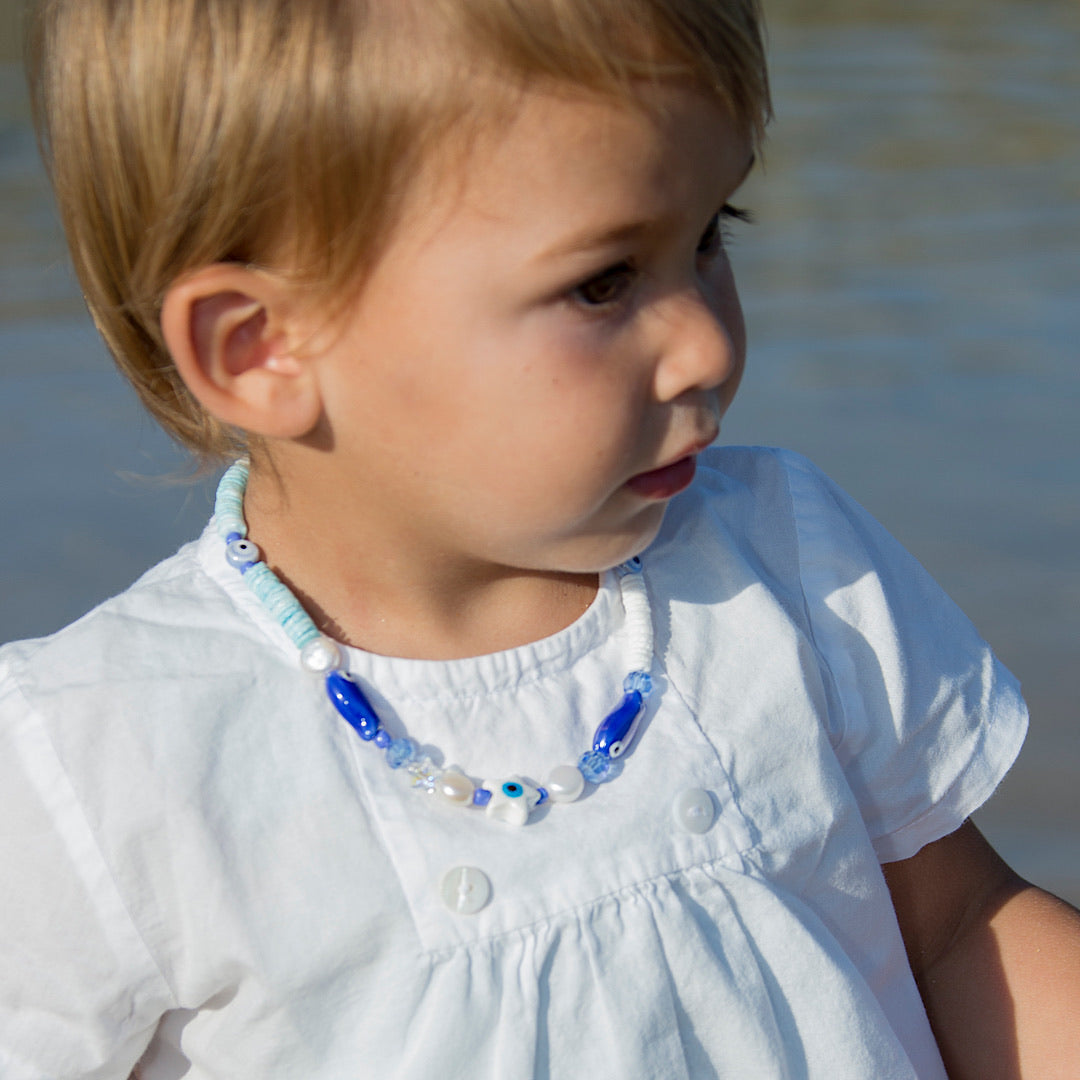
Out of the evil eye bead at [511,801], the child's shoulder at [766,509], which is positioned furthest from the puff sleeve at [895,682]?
the evil eye bead at [511,801]

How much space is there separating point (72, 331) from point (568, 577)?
99.2 inches

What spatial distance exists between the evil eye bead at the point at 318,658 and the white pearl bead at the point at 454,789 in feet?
0.38

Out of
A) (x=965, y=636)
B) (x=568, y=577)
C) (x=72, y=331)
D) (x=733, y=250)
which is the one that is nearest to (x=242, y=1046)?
(x=568, y=577)

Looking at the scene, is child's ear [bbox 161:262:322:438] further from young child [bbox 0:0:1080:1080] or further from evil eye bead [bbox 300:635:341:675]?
evil eye bead [bbox 300:635:341:675]

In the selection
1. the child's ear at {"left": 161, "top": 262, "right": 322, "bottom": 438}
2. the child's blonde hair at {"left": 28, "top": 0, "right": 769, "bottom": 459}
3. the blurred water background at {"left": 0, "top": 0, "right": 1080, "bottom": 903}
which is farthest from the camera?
the blurred water background at {"left": 0, "top": 0, "right": 1080, "bottom": 903}

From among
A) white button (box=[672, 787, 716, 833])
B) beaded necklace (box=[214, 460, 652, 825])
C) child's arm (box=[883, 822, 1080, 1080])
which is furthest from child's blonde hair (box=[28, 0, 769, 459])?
child's arm (box=[883, 822, 1080, 1080])

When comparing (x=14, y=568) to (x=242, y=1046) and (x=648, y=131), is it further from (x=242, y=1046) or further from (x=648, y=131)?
(x=648, y=131)

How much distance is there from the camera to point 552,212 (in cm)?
109

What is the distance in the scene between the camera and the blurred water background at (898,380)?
2.58m

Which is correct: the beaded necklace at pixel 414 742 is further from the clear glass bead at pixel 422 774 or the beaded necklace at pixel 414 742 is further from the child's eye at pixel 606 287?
the child's eye at pixel 606 287

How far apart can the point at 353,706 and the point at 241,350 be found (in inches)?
11.1

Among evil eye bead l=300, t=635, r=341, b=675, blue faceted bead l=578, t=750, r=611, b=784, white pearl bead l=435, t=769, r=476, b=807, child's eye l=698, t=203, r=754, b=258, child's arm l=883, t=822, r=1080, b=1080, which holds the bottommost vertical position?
child's arm l=883, t=822, r=1080, b=1080

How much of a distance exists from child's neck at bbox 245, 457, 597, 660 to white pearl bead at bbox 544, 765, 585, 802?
12 cm

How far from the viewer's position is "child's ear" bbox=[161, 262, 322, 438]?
117cm
